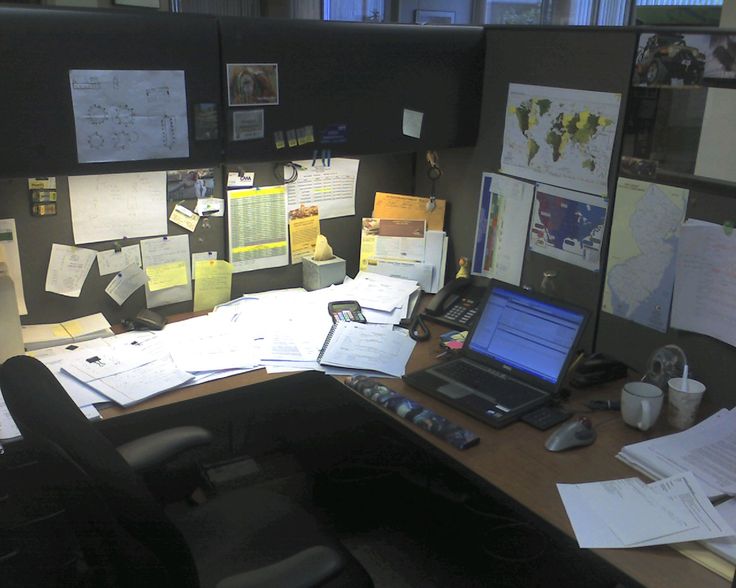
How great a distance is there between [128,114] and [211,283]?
619mm

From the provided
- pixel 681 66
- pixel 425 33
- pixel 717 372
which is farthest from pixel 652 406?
pixel 425 33

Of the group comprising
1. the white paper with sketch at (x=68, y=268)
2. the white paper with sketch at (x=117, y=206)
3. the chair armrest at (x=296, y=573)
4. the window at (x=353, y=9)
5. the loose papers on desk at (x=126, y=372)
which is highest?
the window at (x=353, y=9)

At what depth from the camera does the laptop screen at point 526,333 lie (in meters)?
1.59

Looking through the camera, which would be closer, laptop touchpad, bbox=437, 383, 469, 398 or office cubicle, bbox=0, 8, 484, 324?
office cubicle, bbox=0, 8, 484, 324

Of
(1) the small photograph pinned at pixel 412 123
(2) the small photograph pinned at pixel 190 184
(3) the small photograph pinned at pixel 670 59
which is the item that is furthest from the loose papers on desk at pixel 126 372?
(3) the small photograph pinned at pixel 670 59

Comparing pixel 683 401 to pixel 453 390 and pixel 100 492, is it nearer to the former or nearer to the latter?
pixel 453 390

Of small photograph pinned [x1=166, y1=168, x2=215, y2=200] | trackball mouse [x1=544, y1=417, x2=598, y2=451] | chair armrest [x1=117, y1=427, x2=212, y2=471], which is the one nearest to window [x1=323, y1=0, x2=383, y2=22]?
small photograph pinned [x1=166, y1=168, x2=215, y2=200]

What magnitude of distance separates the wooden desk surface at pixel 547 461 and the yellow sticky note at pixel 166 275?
46 cm

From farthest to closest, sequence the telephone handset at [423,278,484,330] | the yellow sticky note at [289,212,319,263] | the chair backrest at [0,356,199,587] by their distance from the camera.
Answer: the yellow sticky note at [289,212,319,263], the telephone handset at [423,278,484,330], the chair backrest at [0,356,199,587]

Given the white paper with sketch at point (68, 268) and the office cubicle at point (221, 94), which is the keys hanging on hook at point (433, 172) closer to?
the office cubicle at point (221, 94)

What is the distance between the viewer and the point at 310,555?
120cm

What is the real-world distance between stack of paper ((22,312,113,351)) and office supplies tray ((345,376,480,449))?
0.69 metres

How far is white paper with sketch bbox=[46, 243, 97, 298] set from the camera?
179cm

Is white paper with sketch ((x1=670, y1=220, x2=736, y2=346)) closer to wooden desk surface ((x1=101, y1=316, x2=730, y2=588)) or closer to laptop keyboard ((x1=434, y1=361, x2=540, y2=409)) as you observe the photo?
wooden desk surface ((x1=101, y1=316, x2=730, y2=588))
